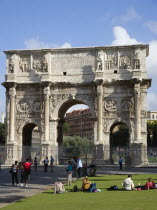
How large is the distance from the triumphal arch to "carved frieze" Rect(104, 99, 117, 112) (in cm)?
3

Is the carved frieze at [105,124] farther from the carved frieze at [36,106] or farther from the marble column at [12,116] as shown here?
the marble column at [12,116]

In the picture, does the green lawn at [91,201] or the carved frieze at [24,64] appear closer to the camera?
the green lawn at [91,201]

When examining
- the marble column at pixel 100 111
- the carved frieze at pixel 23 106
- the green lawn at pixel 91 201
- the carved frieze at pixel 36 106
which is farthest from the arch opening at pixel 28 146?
the green lawn at pixel 91 201

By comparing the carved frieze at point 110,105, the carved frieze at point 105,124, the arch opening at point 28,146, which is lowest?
the arch opening at point 28,146

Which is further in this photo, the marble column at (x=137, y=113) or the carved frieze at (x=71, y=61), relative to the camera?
the carved frieze at (x=71, y=61)

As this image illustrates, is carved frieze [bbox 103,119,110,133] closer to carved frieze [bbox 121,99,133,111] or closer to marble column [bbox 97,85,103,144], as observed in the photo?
marble column [bbox 97,85,103,144]

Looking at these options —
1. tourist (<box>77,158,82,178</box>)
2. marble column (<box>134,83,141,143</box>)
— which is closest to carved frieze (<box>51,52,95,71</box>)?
marble column (<box>134,83,141,143</box>)

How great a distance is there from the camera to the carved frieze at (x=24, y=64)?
39.2 meters

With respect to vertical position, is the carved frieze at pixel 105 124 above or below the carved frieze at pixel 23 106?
below

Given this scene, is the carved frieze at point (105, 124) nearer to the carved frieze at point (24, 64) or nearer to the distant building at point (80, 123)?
the carved frieze at point (24, 64)

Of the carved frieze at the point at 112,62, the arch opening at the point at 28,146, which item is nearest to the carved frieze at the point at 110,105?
the carved frieze at the point at 112,62

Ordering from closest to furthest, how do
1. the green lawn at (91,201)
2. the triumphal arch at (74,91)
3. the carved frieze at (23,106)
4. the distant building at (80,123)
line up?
the green lawn at (91,201) < the triumphal arch at (74,91) < the carved frieze at (23,106) < the distant building at (80,123)

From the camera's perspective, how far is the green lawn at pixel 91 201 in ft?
39.1

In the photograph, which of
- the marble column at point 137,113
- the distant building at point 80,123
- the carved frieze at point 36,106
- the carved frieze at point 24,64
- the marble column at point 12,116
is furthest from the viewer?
the distant building at point 80,123
